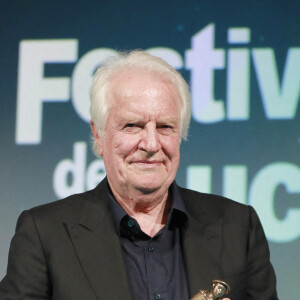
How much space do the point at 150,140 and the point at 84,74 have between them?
48.6 inches

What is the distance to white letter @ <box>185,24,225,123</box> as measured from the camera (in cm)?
276

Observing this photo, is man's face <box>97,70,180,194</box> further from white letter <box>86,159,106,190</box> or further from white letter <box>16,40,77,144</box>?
white letter <box>16,40,77,144</box>

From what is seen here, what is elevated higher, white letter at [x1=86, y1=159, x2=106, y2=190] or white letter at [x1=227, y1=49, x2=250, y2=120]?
white letter at [x1=227, y1=49, x2=250, y2=120]

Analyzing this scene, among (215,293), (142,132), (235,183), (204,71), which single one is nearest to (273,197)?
(235,183)

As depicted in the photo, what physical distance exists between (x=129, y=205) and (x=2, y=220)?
119cm

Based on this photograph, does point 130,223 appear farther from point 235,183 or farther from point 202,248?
point 235,183

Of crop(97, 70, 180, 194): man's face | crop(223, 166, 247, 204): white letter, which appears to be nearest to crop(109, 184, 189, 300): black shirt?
crop(97, 70, 180, 194): man's face

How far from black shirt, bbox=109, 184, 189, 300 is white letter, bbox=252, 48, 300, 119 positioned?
1.05 metres

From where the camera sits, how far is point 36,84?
289 centimetres

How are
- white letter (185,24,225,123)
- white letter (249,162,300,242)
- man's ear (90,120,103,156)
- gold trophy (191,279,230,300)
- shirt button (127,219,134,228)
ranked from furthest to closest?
white letter (185,24,225,123) < white letter (249,162,300,242) < man's ear (90,120,103,156) < shirt button (127,219,134,228) < gold trophy (191,279,230,300)

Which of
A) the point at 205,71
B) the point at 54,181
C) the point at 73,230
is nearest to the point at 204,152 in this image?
the point at 205,71

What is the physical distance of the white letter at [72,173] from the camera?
280cm

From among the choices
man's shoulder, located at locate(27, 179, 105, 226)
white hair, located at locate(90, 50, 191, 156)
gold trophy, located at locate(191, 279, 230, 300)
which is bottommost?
gold trophy, located at locate(191, 279, 230, 300)

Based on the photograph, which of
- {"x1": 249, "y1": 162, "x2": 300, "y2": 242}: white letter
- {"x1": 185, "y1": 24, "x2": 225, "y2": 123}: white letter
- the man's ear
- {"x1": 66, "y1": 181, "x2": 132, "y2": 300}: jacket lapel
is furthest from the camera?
{"x1": 185, "y1": 24, "x2": 225, "y2": 123}: white letter
